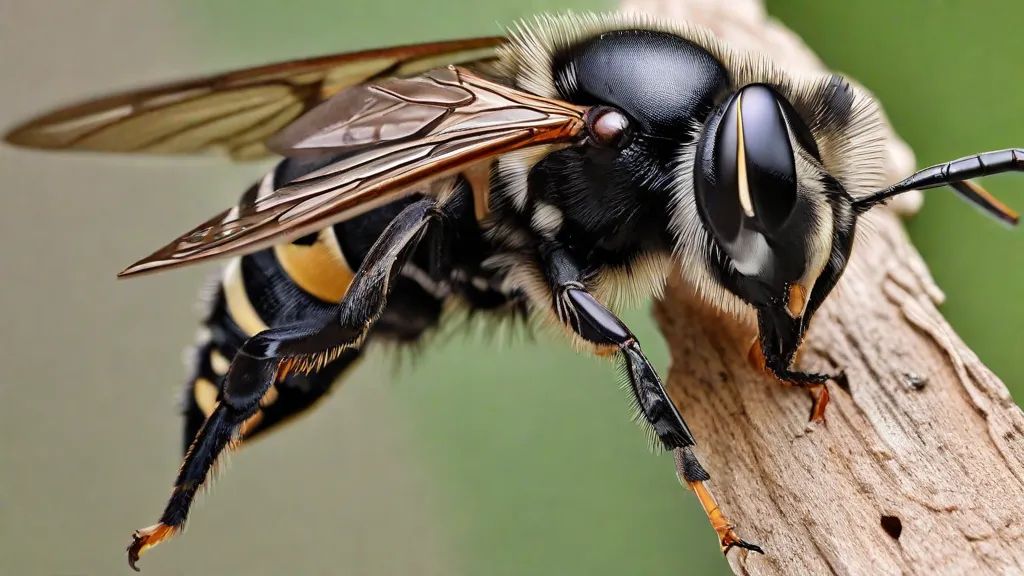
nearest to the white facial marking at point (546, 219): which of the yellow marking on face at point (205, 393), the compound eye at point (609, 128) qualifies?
the compound eye at point (609, 128)

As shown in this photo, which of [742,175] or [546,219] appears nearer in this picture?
[742,175]

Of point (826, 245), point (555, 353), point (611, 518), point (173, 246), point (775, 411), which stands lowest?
point (611, 518)

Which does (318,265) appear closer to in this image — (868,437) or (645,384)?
(645,384)

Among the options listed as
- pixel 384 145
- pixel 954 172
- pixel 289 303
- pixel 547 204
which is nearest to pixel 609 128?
pixel 547 204

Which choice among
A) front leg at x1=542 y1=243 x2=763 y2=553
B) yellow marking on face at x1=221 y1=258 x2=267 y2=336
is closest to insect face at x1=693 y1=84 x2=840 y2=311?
front leg at x1=542 y1=243 x2=763 y2=553

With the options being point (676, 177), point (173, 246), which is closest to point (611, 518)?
point (676, 177)

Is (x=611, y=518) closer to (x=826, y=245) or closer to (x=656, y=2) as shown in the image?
(x=826, y=245)

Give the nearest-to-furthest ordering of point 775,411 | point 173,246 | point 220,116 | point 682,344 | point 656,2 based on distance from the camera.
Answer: point 173,246 < point 775,411 < point 682,344 < point 220,116 < point 656,2
